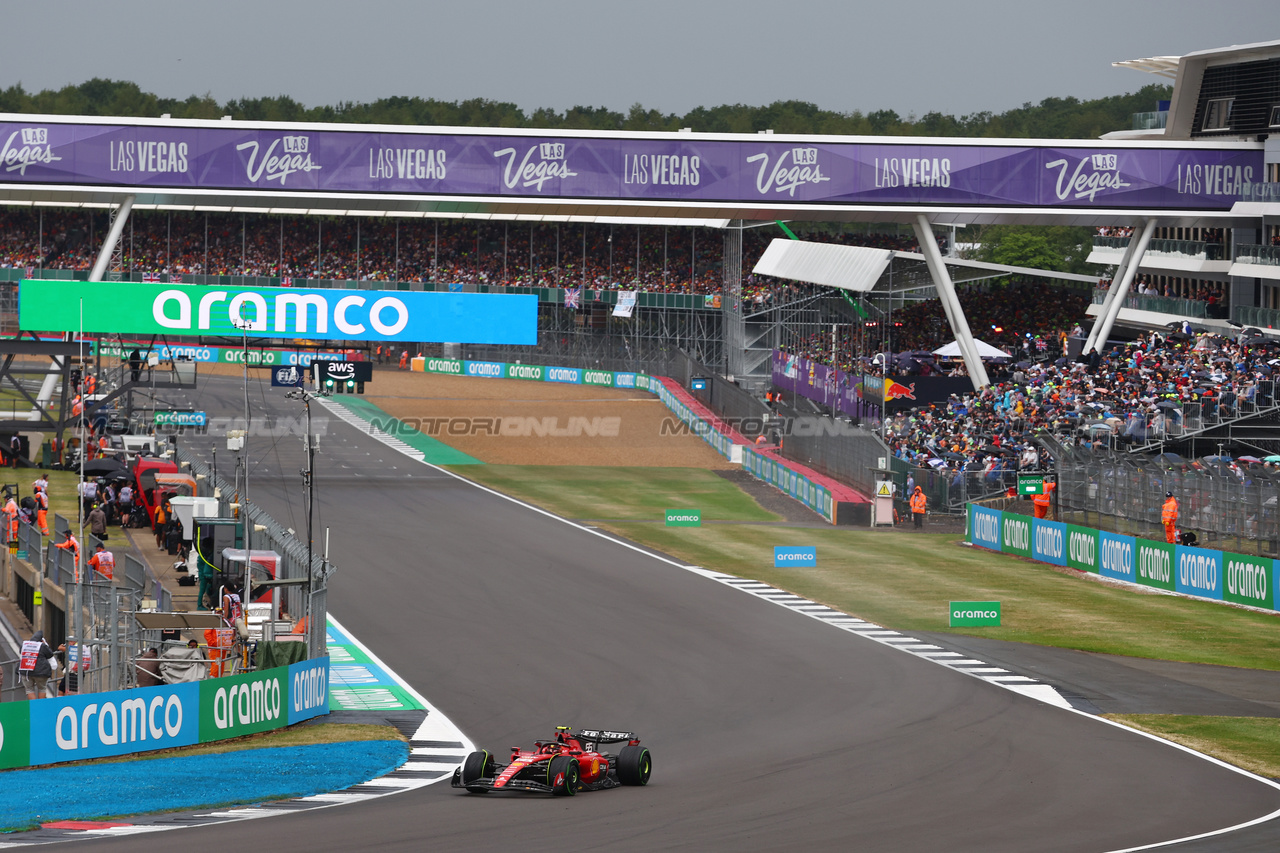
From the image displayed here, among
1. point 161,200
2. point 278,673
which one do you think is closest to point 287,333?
point 161,200

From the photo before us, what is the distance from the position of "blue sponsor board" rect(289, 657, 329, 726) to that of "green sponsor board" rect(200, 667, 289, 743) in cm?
18

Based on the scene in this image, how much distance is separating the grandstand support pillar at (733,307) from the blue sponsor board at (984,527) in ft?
109

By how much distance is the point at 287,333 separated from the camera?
44062mm

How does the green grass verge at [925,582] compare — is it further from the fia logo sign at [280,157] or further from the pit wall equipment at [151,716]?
the pit wall equipment at [151,716]

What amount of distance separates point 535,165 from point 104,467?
18.8 meters

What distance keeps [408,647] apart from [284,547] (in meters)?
3.04

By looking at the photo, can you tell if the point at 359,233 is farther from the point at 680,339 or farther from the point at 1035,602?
the point at 1035,602

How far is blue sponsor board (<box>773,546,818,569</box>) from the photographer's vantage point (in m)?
37.6

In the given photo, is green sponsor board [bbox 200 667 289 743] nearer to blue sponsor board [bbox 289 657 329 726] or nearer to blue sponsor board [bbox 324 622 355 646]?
blue sponsor board [bbox 289 657 329 726]

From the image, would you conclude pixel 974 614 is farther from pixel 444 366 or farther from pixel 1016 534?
pixel 444 366

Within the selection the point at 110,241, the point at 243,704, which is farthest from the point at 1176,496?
the point at 110,241

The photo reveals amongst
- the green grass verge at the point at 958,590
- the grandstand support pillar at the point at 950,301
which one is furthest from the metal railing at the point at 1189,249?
the green grass verge at the point at 958,590

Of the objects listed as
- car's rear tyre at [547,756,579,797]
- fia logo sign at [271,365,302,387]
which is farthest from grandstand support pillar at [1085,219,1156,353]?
car's rear tyre at [547,756,579,797]

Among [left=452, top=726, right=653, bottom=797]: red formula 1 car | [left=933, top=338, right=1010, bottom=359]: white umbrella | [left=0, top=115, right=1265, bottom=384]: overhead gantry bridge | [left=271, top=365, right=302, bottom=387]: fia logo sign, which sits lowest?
[left=452, top=726, right=653, bottom=797]: red formula 1 car
